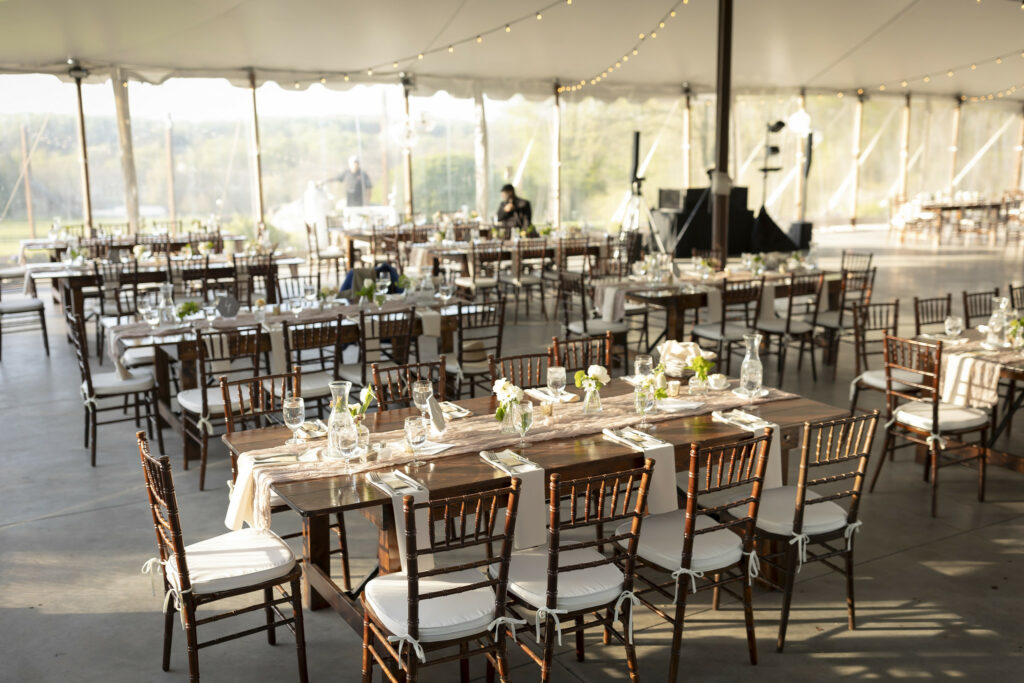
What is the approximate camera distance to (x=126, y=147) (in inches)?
535

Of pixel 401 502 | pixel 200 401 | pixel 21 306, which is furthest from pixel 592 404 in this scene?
pixel 21 306

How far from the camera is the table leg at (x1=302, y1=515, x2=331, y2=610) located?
3.63 m

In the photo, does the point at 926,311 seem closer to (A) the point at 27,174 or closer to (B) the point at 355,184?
(B) the point at 355,184

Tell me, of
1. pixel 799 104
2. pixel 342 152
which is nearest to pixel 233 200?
pixel 342 152

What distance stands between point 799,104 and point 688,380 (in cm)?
1732

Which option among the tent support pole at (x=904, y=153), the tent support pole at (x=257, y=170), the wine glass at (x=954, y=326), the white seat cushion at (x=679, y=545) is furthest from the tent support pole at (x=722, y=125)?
the tent support pole at (x=904, y=153)

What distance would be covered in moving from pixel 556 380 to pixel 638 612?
1.08m

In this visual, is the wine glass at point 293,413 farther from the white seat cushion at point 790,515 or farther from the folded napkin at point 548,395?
the white seat cushion at point 790,515

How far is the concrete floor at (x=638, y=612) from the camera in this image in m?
3.35

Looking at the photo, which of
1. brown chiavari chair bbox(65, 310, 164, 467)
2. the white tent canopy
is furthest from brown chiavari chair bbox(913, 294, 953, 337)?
the white tent canopy

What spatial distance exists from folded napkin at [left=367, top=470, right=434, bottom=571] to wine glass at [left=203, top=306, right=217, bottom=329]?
136 inches

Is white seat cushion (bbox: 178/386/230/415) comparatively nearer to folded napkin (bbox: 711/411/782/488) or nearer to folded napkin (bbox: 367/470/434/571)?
folded napkin (bbox: 367/470/434/571)

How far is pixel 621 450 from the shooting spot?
11.7 ft

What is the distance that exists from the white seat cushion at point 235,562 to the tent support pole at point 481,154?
43.4ft
